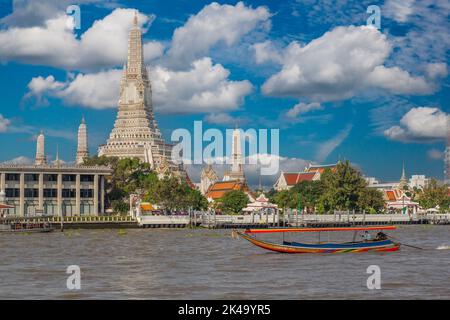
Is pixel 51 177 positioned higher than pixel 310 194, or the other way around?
pixel 51 177

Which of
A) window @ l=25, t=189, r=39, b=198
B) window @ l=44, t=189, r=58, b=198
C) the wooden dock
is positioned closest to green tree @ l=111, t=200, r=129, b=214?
window @ l=44, t=189, r=58, b=198

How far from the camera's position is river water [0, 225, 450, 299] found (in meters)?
36.6

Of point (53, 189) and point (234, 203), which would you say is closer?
point (53, 189)

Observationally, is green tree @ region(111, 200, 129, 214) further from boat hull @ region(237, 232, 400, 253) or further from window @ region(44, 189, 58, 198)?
boat hull @ region(237, 232, 400, 253)

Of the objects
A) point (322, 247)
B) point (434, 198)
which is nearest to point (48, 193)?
point (434, 198)

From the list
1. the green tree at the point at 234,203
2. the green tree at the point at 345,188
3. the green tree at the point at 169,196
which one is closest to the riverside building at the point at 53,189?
the green tree at the point at 169,196

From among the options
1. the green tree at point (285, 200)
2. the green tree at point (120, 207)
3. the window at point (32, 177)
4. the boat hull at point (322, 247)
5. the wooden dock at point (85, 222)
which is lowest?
the boat hull at point (322, 247)

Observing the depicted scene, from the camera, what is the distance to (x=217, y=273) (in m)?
44.9

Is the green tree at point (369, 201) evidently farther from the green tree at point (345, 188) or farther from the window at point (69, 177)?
the window at point (69, 177)

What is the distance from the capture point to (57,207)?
136 m

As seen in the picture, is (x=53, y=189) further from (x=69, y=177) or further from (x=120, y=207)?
(x=120, y=207)

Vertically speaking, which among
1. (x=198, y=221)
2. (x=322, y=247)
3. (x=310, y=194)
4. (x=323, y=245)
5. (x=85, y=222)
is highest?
(x=310, y=194)

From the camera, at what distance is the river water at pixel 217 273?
36.6 m
